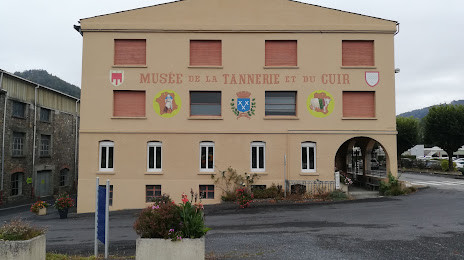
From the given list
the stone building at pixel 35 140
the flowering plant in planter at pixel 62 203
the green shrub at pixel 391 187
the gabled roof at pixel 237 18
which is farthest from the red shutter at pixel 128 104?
the green shrub at pixel 391 187

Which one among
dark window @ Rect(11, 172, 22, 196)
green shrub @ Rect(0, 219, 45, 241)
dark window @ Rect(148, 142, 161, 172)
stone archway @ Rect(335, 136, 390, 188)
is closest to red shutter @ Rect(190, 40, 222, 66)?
dark window @ Rect(148, 142, 161, 172)

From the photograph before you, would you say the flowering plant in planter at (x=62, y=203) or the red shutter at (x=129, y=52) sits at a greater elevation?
the red shutter at (x=129, y=52)

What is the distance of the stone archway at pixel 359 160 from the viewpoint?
2045cm

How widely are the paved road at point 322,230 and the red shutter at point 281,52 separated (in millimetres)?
8032

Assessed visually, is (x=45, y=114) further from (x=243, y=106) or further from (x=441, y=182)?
(x=441, y=182)

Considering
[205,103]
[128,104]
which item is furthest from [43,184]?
[205,103]

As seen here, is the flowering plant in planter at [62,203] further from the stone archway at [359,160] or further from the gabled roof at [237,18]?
the stone archway at [359,160]

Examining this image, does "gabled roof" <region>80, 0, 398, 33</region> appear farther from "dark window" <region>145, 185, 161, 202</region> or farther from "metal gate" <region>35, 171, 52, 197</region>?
"metal gate" <region>35, 171, 52, 197</region>

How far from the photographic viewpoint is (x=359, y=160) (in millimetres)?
22672

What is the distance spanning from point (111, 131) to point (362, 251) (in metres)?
14.2

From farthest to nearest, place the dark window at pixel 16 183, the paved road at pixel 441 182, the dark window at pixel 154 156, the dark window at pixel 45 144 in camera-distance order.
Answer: the dark window at pixel 45 144 < the dark window at pixel 16 183 < the paved road at pixel 441 182 < the dark window at pixel 154 156

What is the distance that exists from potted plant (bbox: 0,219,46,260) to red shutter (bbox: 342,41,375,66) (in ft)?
54.9

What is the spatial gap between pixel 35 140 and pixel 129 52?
40.3 feet

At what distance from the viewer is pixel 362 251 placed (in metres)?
7.84
